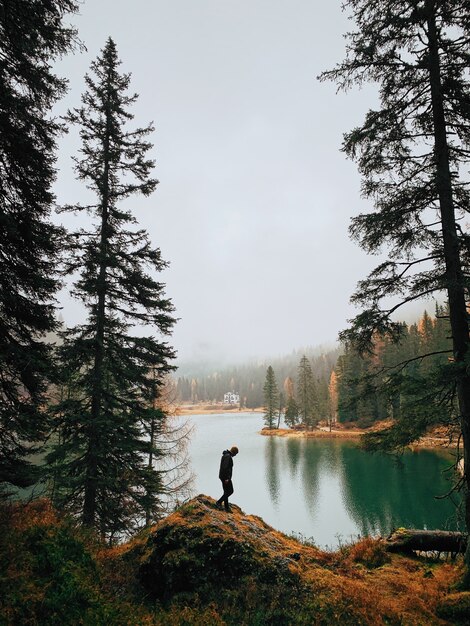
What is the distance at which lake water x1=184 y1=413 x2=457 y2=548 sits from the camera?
75.2ft

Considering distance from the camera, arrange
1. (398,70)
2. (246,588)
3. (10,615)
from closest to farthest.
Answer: (10,615), (246,588), (398,70)

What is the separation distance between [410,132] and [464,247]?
124 inches

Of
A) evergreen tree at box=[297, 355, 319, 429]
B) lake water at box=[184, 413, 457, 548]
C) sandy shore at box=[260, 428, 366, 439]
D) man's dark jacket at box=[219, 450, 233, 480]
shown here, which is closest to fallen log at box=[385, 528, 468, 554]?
lake water at box=[184, 413, 457, 548]


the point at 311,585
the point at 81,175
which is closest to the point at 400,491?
the point at 311,585

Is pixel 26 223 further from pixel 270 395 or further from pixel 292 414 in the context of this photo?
pixel 292 414

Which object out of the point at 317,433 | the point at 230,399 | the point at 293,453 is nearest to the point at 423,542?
the point at 293,453

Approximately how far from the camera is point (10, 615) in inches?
159

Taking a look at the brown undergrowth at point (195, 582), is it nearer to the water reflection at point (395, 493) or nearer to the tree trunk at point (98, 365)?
the tree trunk at point (98, 365)

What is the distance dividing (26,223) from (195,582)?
8431 mm

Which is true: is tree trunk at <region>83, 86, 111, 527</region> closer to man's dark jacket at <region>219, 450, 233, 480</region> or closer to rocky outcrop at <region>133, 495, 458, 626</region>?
rocky outcrop at <region>133, 495, 458, 626</region>

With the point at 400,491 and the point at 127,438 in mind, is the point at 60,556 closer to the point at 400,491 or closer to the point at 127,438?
the point at 127,438

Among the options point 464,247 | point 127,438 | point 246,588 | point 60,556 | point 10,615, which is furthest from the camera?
point 127,438

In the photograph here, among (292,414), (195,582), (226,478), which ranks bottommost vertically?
(292,414)

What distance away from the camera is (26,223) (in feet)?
24.7
